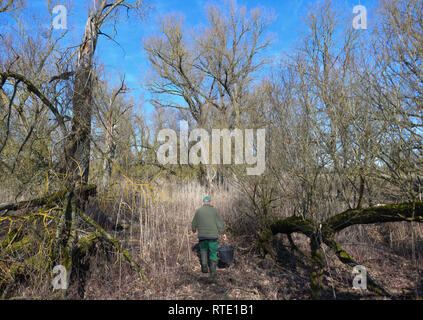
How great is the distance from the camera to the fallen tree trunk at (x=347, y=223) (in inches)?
123

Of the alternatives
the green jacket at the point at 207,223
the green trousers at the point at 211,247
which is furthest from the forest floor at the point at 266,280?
the green jacket at the point at 207,223

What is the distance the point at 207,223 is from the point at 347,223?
2.37 metres

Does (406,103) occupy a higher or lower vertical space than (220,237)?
higher

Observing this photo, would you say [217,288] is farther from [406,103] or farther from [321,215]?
[406,103]

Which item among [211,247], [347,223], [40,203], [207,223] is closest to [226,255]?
[211,247]

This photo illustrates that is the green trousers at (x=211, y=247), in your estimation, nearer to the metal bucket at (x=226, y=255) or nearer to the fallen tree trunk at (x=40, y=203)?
the metal bucket at (x=226, y=255)

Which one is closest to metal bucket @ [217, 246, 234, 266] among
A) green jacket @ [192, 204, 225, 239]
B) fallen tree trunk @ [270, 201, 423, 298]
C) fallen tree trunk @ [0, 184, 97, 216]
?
green jacket @ [192, 204, 225, 239]

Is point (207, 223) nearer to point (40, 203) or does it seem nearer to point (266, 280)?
point (266, 280)

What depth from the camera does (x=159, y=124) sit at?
1819 centimetres

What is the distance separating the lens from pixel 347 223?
3740mm

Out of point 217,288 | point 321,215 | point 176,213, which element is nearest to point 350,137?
point 321,215

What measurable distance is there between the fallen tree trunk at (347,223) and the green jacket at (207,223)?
142 centimetres

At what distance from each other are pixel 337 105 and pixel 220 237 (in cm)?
448
